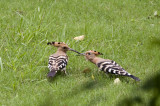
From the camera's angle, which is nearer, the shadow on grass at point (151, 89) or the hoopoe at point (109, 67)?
the shadow on grass at point (151, 89)

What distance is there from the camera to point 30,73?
16.5 feet

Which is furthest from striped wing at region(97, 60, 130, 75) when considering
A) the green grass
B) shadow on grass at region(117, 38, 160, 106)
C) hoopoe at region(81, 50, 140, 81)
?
shadow on grass at region(117, 38, 160, 106)

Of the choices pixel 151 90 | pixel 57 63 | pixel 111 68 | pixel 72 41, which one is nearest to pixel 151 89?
pixel 151 90

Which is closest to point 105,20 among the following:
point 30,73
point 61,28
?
point 61,28

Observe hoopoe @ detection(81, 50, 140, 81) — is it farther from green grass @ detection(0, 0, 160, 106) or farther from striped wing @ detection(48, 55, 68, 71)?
striped wing @ detection(48, 55, 68, 71)

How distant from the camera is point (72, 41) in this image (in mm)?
6523

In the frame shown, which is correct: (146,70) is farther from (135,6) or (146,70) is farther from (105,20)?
(135,6)

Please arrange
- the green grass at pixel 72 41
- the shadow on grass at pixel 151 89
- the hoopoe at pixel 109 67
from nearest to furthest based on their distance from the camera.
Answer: the shadow on grass at pixel 151 89 → the green grass at pixel 72 41 → the hoopoe at pixel 109 67

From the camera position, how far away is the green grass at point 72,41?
181 inches

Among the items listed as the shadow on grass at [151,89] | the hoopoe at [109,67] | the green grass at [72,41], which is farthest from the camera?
the hoopoe at [109,67]

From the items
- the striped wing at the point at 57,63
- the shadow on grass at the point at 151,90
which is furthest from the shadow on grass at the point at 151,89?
the striped wing at the point at 57,63

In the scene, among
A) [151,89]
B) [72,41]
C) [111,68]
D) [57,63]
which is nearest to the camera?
[151,89]

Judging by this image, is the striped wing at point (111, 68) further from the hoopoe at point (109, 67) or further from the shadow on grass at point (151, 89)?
the shadow on grass at point (151, 89)

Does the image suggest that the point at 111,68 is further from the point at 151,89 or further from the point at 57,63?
the point at 151,89
